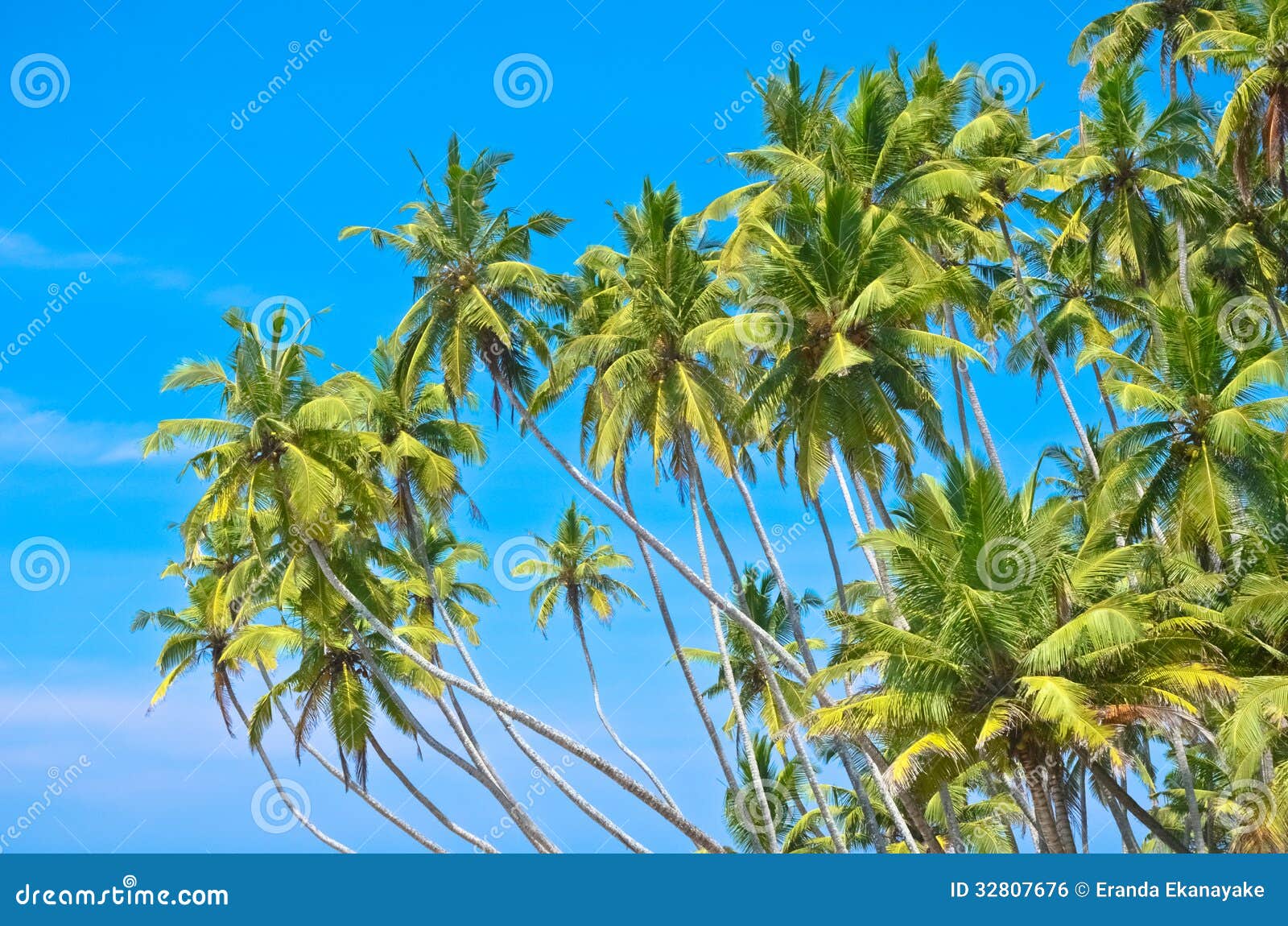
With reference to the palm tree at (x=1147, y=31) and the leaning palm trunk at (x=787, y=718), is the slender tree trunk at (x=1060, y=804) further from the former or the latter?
the palm tree at (x=1147, y=31)

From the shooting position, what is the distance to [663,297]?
2550 centimetres

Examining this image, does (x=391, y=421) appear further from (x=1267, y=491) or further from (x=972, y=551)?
(x=1267, y=491)

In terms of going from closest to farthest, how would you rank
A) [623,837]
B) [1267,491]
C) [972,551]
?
[972,551], [1267,491], [623,837]

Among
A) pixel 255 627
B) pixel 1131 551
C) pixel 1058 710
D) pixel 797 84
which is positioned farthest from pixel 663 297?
pixel 255 627

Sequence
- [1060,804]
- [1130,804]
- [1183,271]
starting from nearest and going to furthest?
[1060,804] < [1130,804] < [1183,271]

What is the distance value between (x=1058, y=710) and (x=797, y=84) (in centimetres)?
1798

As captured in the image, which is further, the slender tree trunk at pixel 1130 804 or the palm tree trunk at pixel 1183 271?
the palm tree trunk at pixel 1183 271

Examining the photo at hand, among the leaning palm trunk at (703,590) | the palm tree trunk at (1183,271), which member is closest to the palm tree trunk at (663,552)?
the leaning palm trunk at (703,590)

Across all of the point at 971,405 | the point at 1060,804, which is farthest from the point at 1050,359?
the point at 1060,804

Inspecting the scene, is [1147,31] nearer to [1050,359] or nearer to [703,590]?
[1050,359]

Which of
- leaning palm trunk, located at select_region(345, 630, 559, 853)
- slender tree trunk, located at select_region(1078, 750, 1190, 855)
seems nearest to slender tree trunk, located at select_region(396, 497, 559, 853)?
leaning palm trunk, located at select_region(345, 630, 559, 853)

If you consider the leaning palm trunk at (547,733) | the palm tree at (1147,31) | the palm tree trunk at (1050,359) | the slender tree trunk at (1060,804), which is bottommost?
the slender tree trunk at (1060,804)
